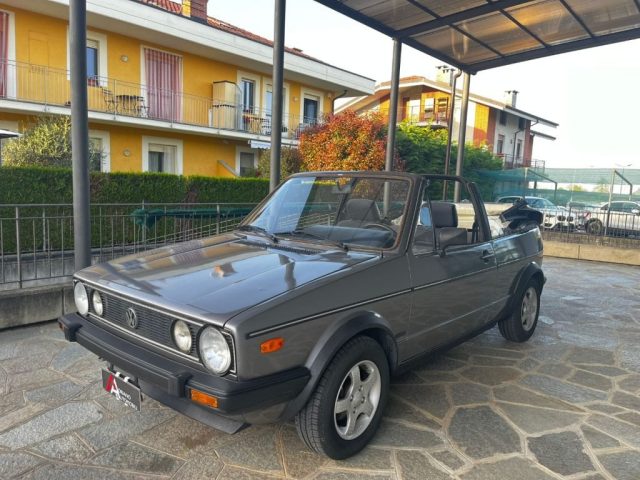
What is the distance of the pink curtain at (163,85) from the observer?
16.8 metres

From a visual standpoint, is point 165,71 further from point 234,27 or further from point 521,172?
point 521,172

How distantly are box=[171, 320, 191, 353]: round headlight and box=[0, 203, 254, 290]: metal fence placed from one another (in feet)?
11.8

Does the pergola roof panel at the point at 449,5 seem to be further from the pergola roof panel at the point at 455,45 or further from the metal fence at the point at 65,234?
the metal fence at the point at 65,234

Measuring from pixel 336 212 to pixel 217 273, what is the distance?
4.46ft

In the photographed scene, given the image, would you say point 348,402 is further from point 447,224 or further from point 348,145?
point 348,145

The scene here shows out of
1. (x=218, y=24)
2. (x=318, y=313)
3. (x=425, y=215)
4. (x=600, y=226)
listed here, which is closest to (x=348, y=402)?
(x=318, y=313)

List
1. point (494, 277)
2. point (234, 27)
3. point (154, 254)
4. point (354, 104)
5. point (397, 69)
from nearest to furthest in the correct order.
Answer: point (154, 254) < point (494, 277) < point (397, 69) < point (234, 27) < point (354, 104)

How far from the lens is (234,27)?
22.3m

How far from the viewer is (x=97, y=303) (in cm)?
312

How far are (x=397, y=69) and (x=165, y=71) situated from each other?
11388 millimetres

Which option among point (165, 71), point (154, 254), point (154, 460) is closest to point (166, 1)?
point (165, 71)

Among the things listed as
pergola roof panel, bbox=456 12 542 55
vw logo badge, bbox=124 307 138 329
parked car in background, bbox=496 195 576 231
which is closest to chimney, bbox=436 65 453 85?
parked car in background, bbox=496 195 576 231

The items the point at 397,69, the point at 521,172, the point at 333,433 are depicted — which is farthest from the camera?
the point at 521,172

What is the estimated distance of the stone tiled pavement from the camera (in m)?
2.81
